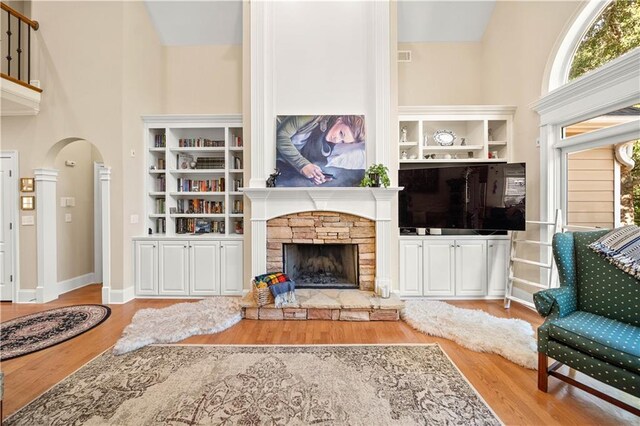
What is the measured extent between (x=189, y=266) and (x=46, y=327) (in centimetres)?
153

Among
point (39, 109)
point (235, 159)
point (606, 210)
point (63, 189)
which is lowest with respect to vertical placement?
point (606, 210)

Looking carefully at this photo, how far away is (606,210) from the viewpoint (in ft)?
9.10

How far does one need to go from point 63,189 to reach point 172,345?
3.47m

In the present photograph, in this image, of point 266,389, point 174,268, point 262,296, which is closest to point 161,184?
point 174,268

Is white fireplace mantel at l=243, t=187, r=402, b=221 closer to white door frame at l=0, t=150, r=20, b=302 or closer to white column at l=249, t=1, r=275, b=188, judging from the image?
white column at l=249, t=1, r=275, b=188

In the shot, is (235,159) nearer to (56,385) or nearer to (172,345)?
(172,345)

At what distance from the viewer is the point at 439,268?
376cm

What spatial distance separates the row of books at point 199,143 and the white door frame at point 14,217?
2.13m

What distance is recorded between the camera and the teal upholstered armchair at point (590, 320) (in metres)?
1.58

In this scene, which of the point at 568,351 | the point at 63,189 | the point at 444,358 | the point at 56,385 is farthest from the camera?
the point at 63,189

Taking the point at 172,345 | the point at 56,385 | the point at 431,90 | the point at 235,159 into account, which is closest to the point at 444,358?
the point at 172,345

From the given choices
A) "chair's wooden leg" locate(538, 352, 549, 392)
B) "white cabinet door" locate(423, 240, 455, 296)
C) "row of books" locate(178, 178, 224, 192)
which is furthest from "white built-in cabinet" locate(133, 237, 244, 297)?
"chair's wooden leg" locate(538, 352, 549, 392)

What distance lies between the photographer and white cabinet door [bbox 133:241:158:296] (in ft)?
12.6

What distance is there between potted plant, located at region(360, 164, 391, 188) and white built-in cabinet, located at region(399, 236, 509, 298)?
897mm
